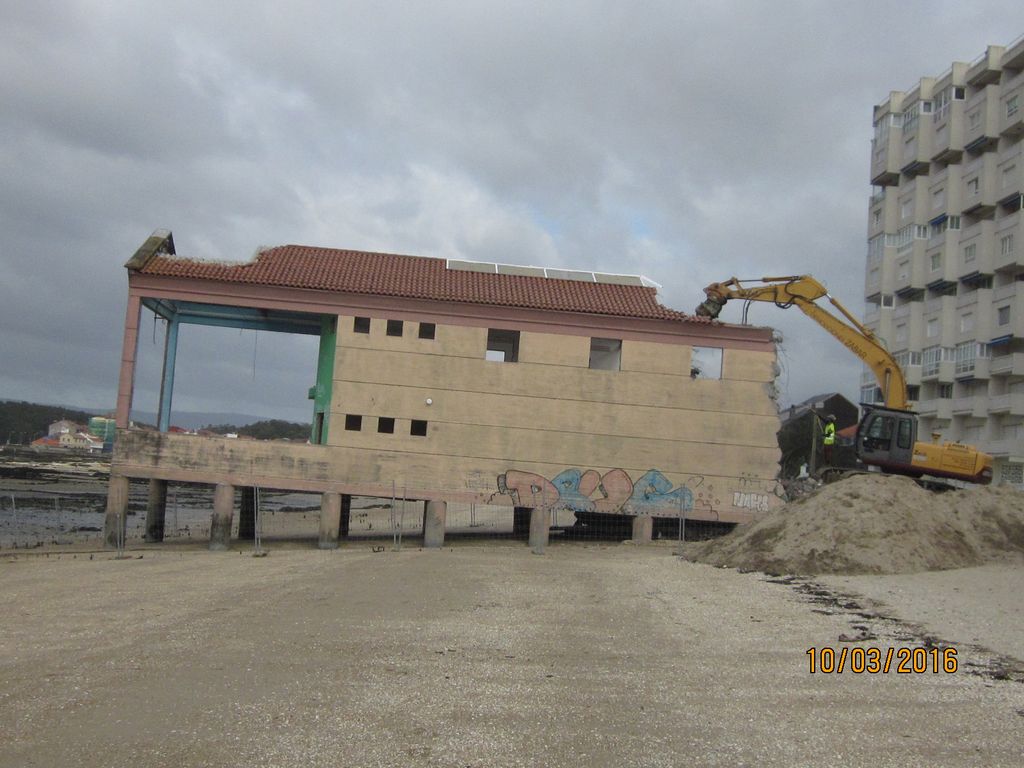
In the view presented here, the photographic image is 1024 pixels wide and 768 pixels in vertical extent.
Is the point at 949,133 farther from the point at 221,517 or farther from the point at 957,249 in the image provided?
the point at 221,517

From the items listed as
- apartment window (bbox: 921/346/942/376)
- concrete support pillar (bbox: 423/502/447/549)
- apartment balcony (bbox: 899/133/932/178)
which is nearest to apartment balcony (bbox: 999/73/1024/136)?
apartment balcony (bbox: 899/133/932/178)

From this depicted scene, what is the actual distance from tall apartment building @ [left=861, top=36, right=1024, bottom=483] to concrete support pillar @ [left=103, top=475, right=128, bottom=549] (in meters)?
48.1

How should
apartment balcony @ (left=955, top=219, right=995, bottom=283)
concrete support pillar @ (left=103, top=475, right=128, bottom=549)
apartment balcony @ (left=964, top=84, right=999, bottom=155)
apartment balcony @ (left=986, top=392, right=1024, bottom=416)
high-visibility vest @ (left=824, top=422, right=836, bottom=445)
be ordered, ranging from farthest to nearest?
apartment balcony @ (left=964, top=84, right=999, bottom=155) < apartment balcony @ (left=955, top=219, right=995, bottom=283) < apartment balcony @ (left=986, top=392, right=1024, bottom=416) < concrete support pillar @ (left=103, top=475, right=128, bottom=549) < high-visibility vest @ (left=824, top=422, right=836, bottom=445)

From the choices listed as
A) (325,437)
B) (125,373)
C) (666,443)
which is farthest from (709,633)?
(125,373)

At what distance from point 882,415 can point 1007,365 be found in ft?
110

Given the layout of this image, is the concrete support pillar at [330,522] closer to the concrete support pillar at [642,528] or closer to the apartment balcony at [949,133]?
the concrete support pillar at [642,528]

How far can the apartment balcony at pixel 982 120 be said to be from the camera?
5688 centimetres

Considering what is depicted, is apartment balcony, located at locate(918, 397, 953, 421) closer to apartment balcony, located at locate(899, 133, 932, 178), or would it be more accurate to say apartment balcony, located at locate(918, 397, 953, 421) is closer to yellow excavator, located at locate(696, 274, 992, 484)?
apartment balcony, located at locate(899, 133, 932, 178)

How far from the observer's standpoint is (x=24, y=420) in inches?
6870

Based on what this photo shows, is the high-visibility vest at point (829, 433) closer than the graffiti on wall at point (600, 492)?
Yes

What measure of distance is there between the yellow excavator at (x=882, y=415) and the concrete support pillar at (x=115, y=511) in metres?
19.1

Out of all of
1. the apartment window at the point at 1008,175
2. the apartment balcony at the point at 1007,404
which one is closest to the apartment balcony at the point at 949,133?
the apartment window at the point at 1008,175

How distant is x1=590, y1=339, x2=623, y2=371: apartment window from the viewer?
30344 millimetres
